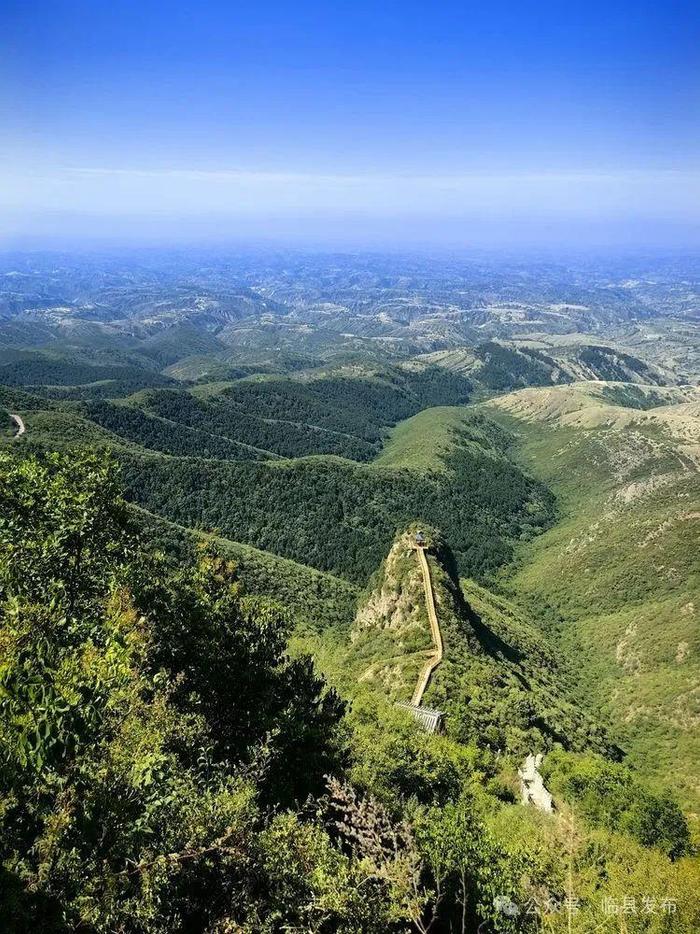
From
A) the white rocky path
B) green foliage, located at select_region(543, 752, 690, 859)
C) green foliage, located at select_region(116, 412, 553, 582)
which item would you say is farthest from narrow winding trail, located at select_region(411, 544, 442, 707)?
green foliage, located at select_region(116, 412, 553, 582)

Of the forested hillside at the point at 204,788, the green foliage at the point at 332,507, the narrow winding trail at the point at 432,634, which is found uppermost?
the forested hillside at the point at 204,788

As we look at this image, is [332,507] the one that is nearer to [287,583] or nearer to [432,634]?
[287,583]

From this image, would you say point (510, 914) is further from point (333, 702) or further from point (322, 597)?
point (322, 597)

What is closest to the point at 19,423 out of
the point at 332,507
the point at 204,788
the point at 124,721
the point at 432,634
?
the point at 332,507

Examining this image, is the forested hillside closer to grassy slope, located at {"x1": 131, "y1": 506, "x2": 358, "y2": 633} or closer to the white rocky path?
the white rocky path

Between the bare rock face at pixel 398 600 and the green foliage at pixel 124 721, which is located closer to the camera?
the green foliage at pixel 124 721

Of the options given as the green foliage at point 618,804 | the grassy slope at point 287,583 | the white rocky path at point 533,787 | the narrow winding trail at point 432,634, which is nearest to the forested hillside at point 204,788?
the green foliage at point 618,804

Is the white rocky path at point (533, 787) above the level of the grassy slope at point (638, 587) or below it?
above

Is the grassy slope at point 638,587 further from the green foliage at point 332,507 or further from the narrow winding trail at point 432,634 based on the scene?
the narrow winding trail at point 432,634

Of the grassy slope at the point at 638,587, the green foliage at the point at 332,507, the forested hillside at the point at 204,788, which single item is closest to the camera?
the forested hillside at the point at 204,788
